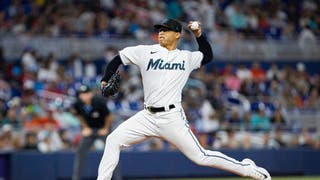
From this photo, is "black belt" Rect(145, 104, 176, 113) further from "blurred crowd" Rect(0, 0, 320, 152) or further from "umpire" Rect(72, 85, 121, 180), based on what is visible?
"blurred crowd" Rect(0, 0, 320, 152)

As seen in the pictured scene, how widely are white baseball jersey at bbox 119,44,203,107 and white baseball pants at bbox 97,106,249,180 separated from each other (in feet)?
0.54

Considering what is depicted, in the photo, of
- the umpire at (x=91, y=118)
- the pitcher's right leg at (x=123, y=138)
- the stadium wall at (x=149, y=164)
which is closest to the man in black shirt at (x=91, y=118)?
the umpire at (x=91, y=118)

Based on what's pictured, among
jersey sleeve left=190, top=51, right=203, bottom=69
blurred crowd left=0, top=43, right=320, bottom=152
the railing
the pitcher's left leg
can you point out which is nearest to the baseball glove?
the pitcher's left leg

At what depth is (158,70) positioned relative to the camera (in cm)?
884

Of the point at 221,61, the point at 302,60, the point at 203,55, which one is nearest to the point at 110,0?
the point at 221,61

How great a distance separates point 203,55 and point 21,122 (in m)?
6.98

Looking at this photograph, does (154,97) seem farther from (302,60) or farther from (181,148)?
(302,60)

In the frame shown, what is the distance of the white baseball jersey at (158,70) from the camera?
8.82 metres

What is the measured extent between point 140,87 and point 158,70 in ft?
32.0

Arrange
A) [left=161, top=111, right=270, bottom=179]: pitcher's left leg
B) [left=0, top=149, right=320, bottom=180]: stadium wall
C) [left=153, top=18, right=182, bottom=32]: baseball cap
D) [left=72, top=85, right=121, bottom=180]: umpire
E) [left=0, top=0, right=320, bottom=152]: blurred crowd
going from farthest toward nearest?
[left=0, top=0, right=320, bottom=152]: blurred crowd
[left=0, top=149, right=320, bottom=180]: stadium wall
[left=72, top=85, right=121, bottom=180]: umpire
[left=153, top=18, right=182, bottom=32]: baseball cap
[left=161, top=111, right=270, bottom=179]: pitcher's left leg

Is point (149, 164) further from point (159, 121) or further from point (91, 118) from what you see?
point (159, 121)

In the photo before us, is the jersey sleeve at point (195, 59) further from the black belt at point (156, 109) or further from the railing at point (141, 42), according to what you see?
the railing at point (141, 42)

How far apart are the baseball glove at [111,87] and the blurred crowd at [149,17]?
33.9 ft

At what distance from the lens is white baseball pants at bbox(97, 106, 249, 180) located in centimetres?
874
